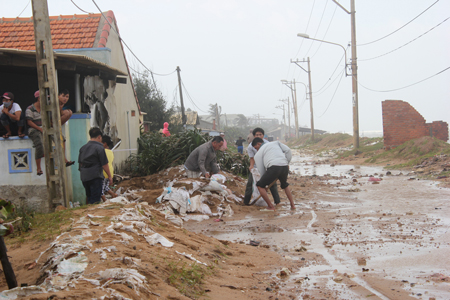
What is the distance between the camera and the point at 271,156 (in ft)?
25.1

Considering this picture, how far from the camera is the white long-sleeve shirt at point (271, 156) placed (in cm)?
760

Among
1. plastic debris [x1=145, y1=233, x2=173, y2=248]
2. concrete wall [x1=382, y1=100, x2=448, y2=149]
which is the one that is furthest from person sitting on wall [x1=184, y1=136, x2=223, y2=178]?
concrete wall [x1=382, y1=100, x2=448, y2=149]

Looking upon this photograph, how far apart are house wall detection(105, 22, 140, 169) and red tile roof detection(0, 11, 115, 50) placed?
446 millimetres

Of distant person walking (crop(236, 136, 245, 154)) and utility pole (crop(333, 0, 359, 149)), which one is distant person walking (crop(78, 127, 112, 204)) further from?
utility pole (crop(333, 0, 359, 149))

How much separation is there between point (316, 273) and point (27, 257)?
2.81 meters

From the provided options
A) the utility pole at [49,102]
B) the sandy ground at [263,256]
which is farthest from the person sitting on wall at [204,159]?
the utility pole at [49,102]

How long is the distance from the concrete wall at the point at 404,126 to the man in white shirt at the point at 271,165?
13.8m

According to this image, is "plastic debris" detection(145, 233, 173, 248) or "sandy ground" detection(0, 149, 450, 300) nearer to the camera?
"sandy ground" detection(0, 149, 450, 300)

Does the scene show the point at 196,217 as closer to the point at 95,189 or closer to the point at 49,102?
the point at 95,189

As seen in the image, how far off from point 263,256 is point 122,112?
9.98 meters

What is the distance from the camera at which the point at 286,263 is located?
436cm

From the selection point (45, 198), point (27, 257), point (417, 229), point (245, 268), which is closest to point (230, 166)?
point (45, 198)

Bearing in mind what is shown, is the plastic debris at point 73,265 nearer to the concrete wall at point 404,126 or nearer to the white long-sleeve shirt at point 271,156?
the white long-sleeve shirt at point 271,156

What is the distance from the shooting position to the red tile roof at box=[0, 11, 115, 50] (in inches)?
475
